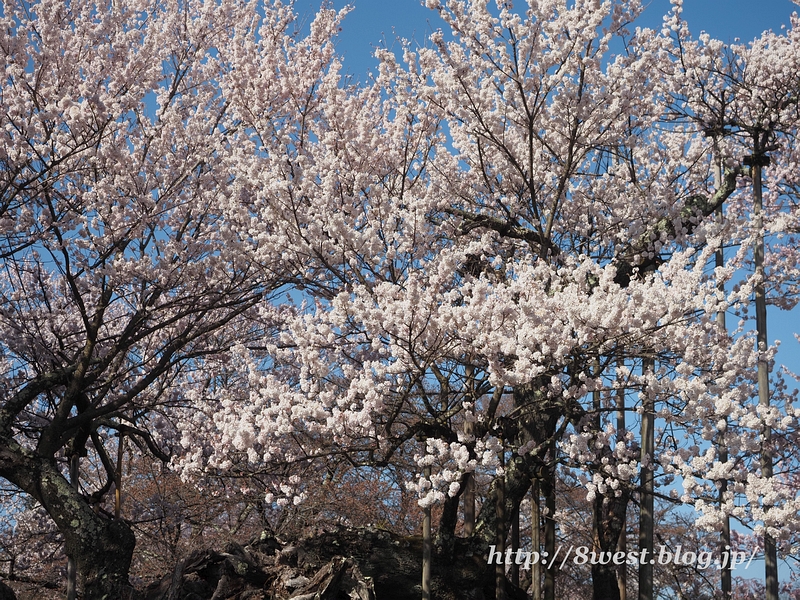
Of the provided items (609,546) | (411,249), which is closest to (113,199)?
(411,249)

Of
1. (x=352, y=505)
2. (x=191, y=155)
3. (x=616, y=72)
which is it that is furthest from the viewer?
(x=352, y=505)

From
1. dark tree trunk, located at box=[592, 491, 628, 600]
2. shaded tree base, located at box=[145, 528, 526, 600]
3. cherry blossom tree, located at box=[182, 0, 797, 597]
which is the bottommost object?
shaded tree base, located at box=[145, 528, 526, 600]

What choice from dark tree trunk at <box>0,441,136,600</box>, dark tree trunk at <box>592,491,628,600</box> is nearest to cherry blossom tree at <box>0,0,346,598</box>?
dark tree trunk at <box>0,441,136,600</box>

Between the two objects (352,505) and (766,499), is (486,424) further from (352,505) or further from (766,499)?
(352,505)

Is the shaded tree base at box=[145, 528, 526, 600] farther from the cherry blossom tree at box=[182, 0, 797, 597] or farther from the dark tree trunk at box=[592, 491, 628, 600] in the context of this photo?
the dark tree trunk at box=[592, 491, 628, 600]

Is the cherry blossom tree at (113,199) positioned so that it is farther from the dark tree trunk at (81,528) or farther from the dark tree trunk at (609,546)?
the dark tree trunk at (609,546)

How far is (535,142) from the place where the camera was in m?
9.58

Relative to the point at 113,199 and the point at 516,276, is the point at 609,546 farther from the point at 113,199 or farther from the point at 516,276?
the point at 113,199

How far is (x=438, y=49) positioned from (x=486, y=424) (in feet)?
13.8

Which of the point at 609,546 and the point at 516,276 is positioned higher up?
the point at 516,276

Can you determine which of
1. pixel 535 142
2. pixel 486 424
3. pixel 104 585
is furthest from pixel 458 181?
pixel 104 585

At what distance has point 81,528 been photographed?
7.54 meters

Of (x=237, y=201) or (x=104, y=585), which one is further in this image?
(x=237, y=201)

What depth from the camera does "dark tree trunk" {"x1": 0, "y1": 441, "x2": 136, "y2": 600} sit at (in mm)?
7516
